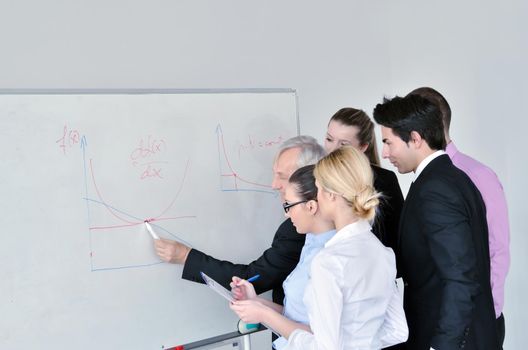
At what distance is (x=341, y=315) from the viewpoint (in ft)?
4.77

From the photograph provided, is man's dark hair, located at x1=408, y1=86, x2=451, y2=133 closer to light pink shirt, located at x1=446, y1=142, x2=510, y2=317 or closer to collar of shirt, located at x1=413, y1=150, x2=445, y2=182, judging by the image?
light pink shirt, located at x1=446, y1=142, x2=510, y2=317

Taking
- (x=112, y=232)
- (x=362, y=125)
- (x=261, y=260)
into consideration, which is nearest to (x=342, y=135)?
(x=362, y=125)

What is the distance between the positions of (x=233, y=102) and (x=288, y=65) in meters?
1.32

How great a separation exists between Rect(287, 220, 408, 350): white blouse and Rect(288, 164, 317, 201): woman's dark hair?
0.55 ft

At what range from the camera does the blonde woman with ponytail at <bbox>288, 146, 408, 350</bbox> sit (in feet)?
4.73

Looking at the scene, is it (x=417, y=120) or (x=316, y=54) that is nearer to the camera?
(x=417, y=120)

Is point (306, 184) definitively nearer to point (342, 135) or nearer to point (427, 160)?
point (427, 160)

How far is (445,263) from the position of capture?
172 cm

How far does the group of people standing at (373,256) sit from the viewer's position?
58.5 inches

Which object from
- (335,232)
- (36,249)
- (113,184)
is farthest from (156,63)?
(335,232)

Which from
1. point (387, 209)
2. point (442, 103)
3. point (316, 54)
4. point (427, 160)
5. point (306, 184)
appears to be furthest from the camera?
point (316, 54)

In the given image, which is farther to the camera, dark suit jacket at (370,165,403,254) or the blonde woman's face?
the blonde woman's face

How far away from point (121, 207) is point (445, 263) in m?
1.14

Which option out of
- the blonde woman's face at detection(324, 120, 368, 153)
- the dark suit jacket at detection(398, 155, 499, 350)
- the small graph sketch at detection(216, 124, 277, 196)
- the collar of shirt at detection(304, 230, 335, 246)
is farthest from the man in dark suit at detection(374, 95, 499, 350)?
the small graph sketch at detection(216, 124, 277, 196)
